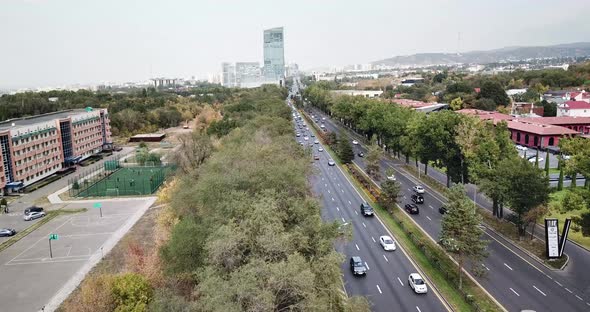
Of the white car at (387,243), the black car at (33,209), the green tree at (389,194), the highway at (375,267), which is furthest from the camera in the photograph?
the black car at (33,209)

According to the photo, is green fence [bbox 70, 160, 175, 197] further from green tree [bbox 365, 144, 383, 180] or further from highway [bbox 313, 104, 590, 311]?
highway [bbox 313, 104, 590, 311]

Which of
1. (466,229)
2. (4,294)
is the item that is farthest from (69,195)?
(466,229)

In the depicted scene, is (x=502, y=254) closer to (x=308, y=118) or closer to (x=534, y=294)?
(x=534, y=294)

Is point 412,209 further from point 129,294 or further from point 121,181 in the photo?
point 121,181

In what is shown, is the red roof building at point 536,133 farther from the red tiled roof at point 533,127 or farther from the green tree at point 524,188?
the green tree at point 524,188

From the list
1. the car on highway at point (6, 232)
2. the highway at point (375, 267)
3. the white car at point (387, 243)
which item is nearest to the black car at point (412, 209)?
the highway at point (375, 267)

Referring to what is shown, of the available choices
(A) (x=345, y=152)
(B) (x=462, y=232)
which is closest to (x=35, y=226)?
(A) (x=345, y=152)
